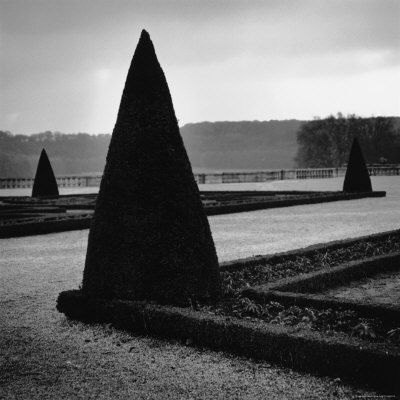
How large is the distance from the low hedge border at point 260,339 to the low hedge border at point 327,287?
1.04 meters

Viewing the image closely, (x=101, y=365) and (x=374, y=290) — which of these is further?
(x=374, y=290)

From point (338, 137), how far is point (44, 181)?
64.3 meters

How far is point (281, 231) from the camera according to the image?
13125 millimetres

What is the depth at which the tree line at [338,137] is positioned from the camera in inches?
3289

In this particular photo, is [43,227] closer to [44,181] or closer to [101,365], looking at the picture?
[101,365]

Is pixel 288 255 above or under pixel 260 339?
above

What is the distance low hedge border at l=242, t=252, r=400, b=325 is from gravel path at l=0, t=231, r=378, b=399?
4.17ft

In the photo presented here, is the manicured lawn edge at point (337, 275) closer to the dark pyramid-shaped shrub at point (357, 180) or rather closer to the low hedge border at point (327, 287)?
the low hedge border at point (327, 287)

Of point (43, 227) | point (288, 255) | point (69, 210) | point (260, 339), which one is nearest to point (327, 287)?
point (288, 255)

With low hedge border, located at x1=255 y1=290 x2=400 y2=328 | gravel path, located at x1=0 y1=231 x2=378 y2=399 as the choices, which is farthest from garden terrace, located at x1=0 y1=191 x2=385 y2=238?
low hedge border, located at x1=255 y1=290 x2=400 y2=328

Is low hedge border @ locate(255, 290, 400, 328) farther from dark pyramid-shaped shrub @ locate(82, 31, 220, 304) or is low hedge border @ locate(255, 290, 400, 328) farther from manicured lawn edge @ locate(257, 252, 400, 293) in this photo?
dark pyramid-shaped shrub @ locate(82, 31, 220, 304)

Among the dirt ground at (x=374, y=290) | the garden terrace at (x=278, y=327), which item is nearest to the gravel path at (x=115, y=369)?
the garden terrace at (x=278, y=327)

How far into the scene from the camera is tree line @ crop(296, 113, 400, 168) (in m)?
83.5

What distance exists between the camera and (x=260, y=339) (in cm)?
461
